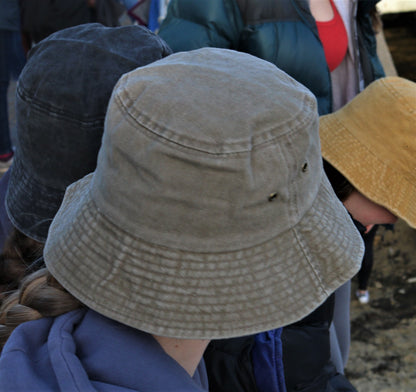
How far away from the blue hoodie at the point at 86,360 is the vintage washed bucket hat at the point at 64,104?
403 mm

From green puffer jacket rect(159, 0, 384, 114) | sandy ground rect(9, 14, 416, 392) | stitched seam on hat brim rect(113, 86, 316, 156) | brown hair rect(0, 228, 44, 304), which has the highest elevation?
stitched seam on hat brim rect(113, 86, 316, 156)

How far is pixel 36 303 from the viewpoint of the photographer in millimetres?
968

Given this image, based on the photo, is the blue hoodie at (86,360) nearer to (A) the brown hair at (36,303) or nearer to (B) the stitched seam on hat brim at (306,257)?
(A) the brown hair at (36,303)

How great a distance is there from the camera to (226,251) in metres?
0.82

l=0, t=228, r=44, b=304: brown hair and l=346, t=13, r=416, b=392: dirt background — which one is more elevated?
l=0, t=228, r=44, b=304: brown hair

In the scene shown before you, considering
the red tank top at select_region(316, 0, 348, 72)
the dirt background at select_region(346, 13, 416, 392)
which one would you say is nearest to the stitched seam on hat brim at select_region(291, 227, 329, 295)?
the red tank top at select_region(316, 0, 348, 72)

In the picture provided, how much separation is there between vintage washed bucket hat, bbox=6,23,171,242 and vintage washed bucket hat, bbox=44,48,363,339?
0.30 m

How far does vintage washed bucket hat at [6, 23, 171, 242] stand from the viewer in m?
1.12

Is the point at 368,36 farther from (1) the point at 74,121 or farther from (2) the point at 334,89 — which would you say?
(1) the point at 74,121

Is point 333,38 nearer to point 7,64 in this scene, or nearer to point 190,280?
point 190,280

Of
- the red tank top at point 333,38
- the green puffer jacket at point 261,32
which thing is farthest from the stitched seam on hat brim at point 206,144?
the red tank top at point 333,38

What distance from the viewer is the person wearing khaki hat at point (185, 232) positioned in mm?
765

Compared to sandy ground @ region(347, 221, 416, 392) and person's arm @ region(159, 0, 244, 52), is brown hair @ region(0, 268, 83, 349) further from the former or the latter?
sandy ground @ region(347, 221, 416, 392)

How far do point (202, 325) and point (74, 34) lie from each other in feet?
2.63
